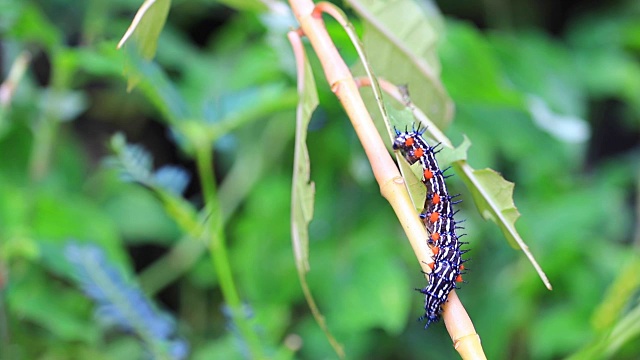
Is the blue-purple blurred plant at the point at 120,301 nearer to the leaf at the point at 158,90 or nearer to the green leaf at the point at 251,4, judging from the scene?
the leaf at the point at 158,90

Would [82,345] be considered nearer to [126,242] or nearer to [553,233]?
[126,242]

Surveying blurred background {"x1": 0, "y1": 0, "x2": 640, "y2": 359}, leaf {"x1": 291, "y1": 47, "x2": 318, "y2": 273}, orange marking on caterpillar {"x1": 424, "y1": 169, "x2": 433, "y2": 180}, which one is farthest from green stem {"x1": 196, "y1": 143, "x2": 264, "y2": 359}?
orange marking on caterpillar {"x1": 424, "y1": 169, "x2": 433, "y2": 180}

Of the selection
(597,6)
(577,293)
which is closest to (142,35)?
(577,293)

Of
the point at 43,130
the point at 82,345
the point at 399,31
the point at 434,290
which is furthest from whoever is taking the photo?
the point at 43,130

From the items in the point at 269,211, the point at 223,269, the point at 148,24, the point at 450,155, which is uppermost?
the point at 148,24

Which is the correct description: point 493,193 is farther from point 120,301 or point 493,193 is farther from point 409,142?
point 120,301

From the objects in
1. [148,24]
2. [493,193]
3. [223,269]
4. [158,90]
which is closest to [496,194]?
[493,193]

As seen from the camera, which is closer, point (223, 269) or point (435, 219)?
point (435, 219)
